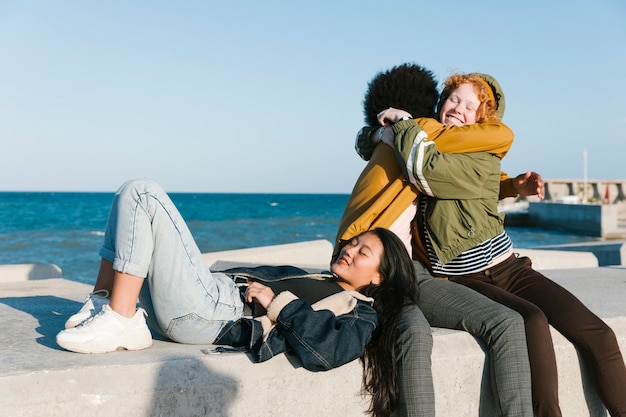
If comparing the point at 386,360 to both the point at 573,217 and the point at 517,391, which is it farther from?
the point at 573,217

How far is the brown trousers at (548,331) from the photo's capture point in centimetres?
317

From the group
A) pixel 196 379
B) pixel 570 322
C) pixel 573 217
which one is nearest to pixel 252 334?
pixel 196 379

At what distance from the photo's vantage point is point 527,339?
3.19 metres

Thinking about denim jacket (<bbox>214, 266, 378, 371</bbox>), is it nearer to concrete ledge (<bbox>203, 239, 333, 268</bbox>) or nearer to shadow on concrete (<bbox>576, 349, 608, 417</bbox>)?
shadow on concrete (<bbox>576, 349, 608, 417</bbox>)

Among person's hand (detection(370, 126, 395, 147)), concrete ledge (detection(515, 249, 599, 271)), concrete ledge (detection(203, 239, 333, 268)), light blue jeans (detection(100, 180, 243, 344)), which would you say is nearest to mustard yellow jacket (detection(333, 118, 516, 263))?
person's hand (detection(370, 126, 395, 147))

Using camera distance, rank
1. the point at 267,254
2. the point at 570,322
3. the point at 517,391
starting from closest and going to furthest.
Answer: the point at 517,391 < the point at 570,322 < the point at 267,254

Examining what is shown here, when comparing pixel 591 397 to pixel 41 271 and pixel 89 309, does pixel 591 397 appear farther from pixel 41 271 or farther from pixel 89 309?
pixel 41 271

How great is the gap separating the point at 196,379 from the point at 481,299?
148 cm

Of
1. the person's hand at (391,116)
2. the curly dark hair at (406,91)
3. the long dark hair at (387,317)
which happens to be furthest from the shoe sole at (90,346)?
the curly dark hair at (406,91)

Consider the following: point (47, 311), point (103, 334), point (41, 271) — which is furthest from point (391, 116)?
point (41, 271)

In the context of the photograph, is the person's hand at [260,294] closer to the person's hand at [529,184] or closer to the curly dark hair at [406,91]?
the curly dark hair at [406,91]

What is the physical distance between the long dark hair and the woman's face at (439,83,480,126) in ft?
2.55

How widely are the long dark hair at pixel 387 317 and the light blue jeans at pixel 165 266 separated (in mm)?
667

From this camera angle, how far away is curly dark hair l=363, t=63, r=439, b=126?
3.88 metres
